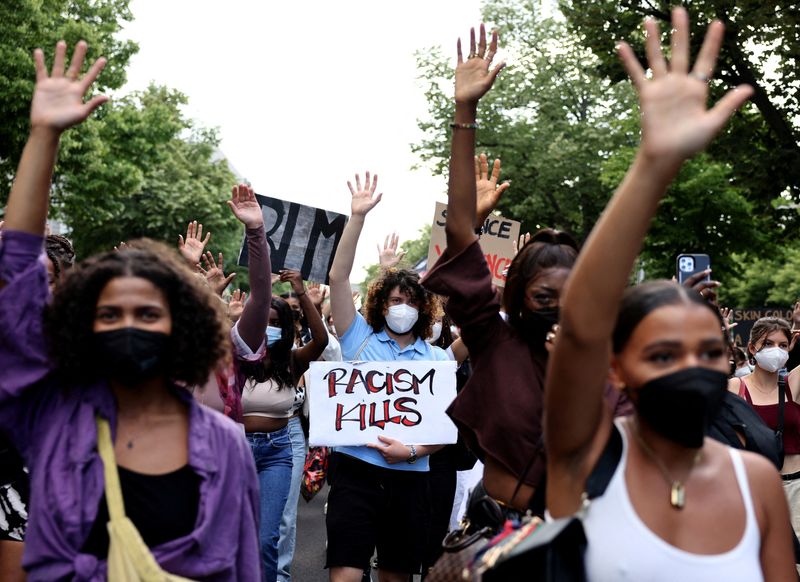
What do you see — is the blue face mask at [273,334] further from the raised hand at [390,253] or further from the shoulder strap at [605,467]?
the shoulder strap at [605,467]

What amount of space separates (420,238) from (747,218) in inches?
1939

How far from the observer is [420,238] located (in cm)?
7569

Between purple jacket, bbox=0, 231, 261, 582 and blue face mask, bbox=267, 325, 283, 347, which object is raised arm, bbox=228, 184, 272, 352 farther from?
blue face mask, bbox=267, 325, 283, 347

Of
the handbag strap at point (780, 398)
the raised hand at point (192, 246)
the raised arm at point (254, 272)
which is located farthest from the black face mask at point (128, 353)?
the handbag strap at point (780, 398)

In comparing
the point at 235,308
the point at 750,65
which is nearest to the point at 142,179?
the point at 750,65

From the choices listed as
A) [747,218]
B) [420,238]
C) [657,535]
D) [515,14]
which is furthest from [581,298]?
[420,238]

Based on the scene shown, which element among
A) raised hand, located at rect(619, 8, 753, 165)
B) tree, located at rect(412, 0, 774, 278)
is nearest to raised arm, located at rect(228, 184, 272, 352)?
raised hand, located at rect(619, 8, 753, 165)

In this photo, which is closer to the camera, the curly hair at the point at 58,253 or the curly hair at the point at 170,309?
the curly hair at the point at 170,309

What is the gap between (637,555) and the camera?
237 centimetres

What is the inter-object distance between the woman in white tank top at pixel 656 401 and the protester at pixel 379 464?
10.4ft

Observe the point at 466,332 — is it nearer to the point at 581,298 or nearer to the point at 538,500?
the point at 538,500

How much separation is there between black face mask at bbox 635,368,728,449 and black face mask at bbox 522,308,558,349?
1.12 metres

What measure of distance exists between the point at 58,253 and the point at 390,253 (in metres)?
3.58

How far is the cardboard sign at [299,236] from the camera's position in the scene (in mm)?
7262
